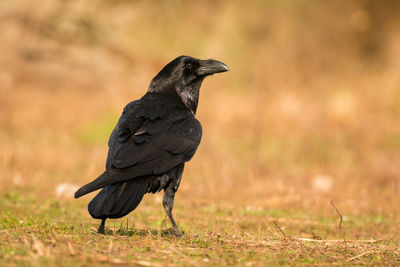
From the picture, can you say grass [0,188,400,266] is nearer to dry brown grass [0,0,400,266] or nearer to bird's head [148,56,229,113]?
dry brown grass [0,0,400,266]

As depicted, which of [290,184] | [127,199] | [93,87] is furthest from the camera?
[93,87]

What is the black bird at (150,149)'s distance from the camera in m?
4.48

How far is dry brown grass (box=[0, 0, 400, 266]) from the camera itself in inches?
176

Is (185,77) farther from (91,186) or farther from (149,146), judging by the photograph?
(91,186)

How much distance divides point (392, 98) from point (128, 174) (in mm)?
14645

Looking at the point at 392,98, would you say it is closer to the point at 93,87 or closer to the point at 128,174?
the point at 93,87

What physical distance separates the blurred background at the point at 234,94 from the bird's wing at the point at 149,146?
3378 mm

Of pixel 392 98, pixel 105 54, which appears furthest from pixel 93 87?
pixel 392 98

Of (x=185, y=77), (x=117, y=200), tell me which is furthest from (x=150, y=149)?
(x=185, y=77)

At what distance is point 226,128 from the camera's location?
15742 mm

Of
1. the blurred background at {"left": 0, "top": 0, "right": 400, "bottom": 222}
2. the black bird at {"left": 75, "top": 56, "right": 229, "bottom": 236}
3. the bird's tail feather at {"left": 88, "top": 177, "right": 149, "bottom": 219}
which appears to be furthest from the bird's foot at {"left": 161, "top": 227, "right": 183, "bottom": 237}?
the blurred background at {"left": 0, "top": 0, "right": 400, "bottom": 222}

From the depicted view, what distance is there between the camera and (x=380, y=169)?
10.8 m

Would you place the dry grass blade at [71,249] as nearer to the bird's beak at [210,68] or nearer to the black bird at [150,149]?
the black bird at [150,149]

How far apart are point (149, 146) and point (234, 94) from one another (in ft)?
47.5
